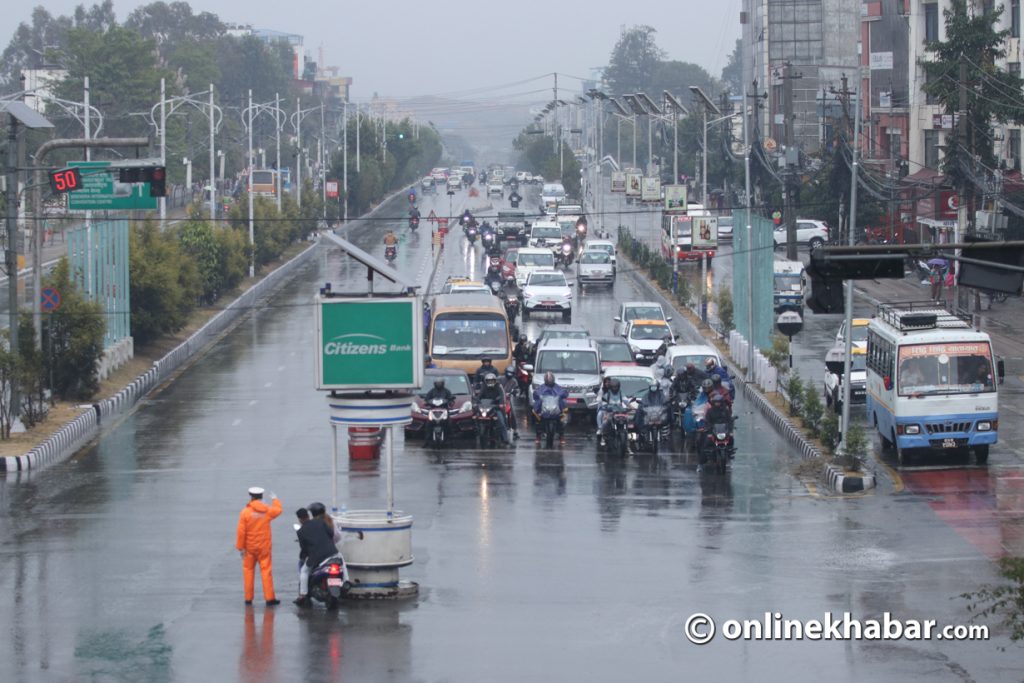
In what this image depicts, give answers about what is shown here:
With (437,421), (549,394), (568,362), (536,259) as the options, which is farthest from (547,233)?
(437,421)

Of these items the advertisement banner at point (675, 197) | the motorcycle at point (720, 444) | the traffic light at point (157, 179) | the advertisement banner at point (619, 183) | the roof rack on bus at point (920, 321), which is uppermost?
the advertisement banner at point (619, 183)

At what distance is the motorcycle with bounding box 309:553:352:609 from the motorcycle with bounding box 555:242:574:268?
56000mm

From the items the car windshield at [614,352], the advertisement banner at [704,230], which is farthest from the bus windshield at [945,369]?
the advertisement banner at [704,230]

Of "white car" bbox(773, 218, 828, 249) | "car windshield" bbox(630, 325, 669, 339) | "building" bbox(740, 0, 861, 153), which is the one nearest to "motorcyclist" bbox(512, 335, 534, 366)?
"car windshield" bbox(630, 325, 669, 339)

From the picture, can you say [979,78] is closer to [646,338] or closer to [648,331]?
[648,331]

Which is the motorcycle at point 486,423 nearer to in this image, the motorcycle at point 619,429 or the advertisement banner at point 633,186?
the motorcycle at point 619,429

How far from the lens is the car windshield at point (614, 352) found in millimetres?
39156

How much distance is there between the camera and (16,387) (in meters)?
31.8

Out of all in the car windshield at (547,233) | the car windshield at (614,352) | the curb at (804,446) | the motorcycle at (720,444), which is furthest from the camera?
the car windshield at (547,233)

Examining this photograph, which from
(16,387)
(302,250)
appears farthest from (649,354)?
(302,250)

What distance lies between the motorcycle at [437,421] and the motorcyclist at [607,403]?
112 inches

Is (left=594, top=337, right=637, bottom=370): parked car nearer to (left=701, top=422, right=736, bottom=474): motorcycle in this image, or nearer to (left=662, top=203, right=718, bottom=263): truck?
(left=701, top=422, right=736, bottom=474): motorcycle

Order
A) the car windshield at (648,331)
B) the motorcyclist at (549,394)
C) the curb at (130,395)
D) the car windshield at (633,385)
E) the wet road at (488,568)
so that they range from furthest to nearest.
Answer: the car windshield at (648,331)
the car windshield at (633,385)
the motorcyclist at (549,394)
the curb at (130,395)
the wet road at (488,568)

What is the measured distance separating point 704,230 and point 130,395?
29.9 metres
